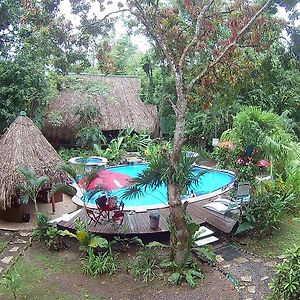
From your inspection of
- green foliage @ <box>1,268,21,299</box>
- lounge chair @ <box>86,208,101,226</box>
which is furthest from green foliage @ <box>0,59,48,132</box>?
green foliage @ <box>1,268,21,299</box>

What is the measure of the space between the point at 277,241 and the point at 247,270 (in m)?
1.77

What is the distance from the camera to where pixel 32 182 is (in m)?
8.58

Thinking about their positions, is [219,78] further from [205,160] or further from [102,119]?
[102,119]

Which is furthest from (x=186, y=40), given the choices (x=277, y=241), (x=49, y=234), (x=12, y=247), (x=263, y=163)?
(x=12, y=247)

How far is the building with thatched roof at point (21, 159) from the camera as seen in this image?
9602mm

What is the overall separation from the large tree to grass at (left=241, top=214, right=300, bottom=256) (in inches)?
86.5

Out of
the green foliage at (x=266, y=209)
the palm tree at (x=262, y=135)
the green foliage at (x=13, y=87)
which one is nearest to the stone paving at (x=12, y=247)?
the green foliage at (x=13, y=87)

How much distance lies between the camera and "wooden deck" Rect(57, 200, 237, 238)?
335 inches

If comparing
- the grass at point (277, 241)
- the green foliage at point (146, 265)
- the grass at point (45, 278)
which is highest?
the green foliage at point (146, 265)

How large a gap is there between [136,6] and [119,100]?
1245cm

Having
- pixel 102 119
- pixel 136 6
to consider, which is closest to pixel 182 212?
pixel 136 6

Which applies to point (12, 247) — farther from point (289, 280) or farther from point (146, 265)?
point (289, 280)

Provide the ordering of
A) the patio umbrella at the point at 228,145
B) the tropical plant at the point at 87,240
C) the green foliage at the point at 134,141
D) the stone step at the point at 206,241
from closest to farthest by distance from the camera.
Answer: the tropical plant at the point at 87,240 → the stone step at the point at 206,241 → the patio umbrella at the point at 228,145 → the green foliage at the point at 134,141

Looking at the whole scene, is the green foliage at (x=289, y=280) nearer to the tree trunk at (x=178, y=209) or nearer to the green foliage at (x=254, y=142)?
the tree trunk at (x=178, y=209)
